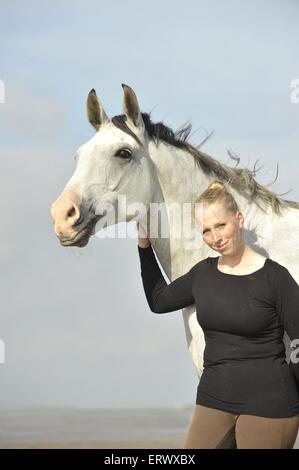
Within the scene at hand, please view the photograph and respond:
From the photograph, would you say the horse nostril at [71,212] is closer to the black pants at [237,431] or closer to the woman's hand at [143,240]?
the woman's hand at [143,240]

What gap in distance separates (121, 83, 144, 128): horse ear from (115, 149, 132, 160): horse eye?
0.19 meters

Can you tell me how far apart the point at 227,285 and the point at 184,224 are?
42.3 inches

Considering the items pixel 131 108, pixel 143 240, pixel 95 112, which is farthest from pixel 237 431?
pixel 95 112

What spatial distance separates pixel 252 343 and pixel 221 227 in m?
0.51

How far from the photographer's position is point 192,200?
3.87 meters

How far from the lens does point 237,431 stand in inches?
105

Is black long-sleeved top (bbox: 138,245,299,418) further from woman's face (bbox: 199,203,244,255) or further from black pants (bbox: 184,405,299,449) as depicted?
woman's face (bbox: 199,203,244,255)

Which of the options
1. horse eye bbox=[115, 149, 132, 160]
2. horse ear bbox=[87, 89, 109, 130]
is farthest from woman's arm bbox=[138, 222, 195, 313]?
horse ear bbox=[87, 89, 109, 130]

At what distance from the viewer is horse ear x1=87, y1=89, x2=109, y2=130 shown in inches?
152

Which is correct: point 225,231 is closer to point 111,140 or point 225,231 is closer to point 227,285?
point 227,285

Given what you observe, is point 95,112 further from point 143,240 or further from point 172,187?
point 143,240

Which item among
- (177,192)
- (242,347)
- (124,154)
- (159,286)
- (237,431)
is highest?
(124,154)
